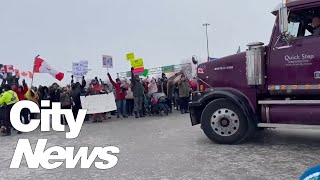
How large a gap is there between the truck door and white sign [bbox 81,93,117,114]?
843cm

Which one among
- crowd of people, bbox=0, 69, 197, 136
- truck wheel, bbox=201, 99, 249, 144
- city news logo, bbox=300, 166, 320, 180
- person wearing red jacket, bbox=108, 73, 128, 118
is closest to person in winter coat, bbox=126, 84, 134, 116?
crowd of people, bbox=0, 69, 197, 136

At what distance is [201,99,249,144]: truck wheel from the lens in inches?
301

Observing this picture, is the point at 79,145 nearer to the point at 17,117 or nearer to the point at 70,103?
the point at 17,117

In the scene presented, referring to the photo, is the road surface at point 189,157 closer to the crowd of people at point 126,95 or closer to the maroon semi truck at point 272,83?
the maroon semi truck at point 272,83

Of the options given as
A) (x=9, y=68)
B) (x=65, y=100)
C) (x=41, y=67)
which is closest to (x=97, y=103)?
(x=65, y=100)

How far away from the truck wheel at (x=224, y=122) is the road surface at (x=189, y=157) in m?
0.21

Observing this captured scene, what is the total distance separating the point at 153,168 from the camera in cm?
612

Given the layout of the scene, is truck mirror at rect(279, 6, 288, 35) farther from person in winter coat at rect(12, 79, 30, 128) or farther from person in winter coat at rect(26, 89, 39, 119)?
person in winter coat at rect(26, 89, 39, 119)

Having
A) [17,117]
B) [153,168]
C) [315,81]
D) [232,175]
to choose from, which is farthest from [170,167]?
[17,117]

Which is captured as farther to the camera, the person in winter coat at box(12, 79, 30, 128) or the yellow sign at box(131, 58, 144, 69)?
the yellow sign at box(131, 58, 144, 69)

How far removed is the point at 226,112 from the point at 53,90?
8202mm

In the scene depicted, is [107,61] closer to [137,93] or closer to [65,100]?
[137,93]

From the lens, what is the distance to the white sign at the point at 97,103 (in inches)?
567

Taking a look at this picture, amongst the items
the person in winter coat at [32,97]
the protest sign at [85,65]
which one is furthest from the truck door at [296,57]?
the protest sign at [85,65]
